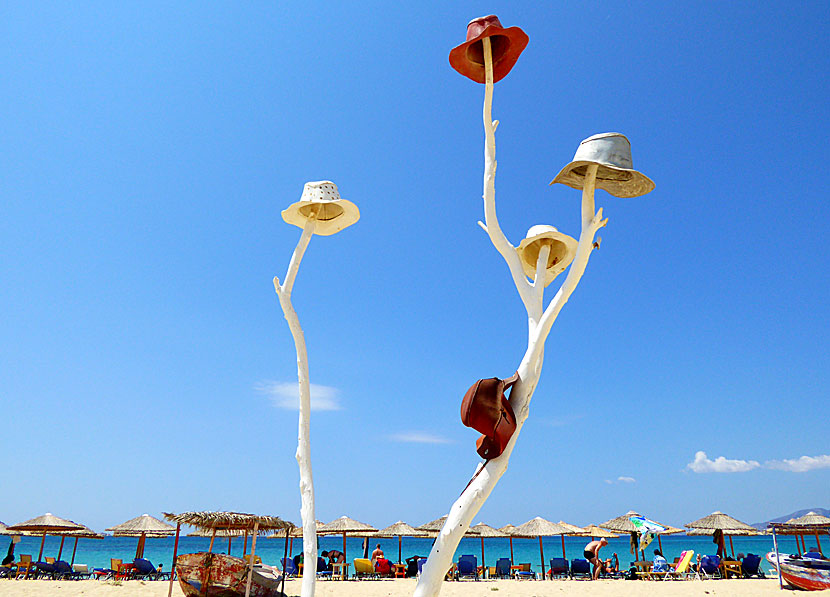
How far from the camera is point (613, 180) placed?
7.04 m

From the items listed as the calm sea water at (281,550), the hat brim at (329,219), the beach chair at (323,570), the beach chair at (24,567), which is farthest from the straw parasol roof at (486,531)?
the calm sea water at (281,550)

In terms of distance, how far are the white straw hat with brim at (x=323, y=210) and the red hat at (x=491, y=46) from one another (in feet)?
8.63

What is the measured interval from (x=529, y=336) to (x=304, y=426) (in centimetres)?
334

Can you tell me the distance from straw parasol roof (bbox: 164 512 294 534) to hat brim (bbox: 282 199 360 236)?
16.5ft

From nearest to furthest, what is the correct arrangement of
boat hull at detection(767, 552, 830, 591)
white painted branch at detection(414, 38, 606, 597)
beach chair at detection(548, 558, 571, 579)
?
white painted branch at detection(414, 38, 606, 597)
boat hull at detection(767, 552, 830, 591)
beach chair at detection(548, 558, 571, 579)

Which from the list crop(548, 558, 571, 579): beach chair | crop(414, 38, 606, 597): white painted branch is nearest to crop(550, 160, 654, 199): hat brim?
crop(414, 38, 606, 597): white painted branch

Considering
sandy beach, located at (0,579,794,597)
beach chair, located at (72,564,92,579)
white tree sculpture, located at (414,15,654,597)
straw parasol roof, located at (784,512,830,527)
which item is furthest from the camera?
beach chair, located at (72,564,92,579)

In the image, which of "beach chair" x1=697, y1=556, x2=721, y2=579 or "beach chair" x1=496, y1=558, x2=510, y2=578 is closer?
"beach chair" x1=697, y1=556, x2=721, y2=579

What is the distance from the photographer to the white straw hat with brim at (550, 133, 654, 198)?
6703 mm

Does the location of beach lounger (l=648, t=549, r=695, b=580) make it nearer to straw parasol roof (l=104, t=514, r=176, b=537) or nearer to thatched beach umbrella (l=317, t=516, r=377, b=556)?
thatched beach umbrella (l=317, t=516, r=377, b=556)

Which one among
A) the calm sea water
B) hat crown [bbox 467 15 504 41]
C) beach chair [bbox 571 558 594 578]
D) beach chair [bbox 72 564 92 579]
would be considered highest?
hat crown [bbox 467 15 504 41]

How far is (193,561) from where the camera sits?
443 inches

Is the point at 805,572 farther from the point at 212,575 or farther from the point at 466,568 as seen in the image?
the point at 212,575

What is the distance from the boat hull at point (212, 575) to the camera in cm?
1110
